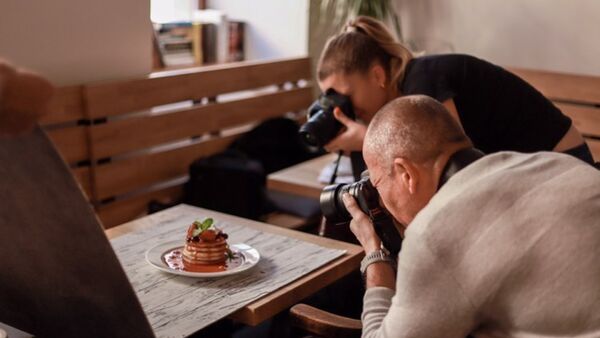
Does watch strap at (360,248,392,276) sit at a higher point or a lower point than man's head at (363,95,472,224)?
lower

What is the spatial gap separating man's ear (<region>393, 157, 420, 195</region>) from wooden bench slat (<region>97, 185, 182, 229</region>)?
1853 millimetres

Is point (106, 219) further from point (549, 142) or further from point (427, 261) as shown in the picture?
point (427, 261)

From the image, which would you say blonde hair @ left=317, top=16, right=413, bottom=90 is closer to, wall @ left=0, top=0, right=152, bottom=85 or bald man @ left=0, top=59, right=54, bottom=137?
wall @ left=0, top=0, right=152, bottom=85

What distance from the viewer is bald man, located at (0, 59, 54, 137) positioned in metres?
0.95

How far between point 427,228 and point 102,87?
1974mm

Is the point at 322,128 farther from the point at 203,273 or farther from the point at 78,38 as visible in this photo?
the point at 78,38

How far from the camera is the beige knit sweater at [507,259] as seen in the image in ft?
3.83

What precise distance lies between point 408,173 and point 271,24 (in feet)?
9.30

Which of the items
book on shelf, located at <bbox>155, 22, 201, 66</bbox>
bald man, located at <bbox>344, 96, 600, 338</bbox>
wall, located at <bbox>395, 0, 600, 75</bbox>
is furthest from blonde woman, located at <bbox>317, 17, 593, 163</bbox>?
book on shelf, located at <bbox>155, 22, 201, 66</bbox>

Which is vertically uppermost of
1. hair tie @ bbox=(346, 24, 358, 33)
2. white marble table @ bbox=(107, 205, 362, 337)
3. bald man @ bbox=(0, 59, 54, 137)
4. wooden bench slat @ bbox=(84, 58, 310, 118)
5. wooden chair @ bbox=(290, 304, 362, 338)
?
bald man @ bbox=(0, 59, 54, 137)

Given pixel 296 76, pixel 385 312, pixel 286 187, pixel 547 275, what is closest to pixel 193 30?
pixel 296 76

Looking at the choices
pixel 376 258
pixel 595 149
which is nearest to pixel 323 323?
pixel 376 258

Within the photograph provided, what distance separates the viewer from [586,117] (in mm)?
3256

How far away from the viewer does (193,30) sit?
4.09 m
